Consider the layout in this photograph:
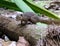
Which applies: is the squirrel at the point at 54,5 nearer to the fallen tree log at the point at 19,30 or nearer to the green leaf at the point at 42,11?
the green leaf at the point at 42,11

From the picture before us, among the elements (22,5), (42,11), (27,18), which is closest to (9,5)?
(22,5)

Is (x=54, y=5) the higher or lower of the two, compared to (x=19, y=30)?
lower

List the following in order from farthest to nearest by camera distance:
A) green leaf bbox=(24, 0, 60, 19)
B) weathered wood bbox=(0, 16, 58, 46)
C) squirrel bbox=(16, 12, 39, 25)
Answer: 1. green leaf bbox=(24, 0, 60, 19)
2. squirrel bbox=(16, 12, 39, 25)
3. weathered wood bbox=(0, 16, 58, 46)

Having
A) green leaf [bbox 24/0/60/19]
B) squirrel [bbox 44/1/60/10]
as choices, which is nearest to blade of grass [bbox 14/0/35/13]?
green leaf [bbox 24/0/60/19]

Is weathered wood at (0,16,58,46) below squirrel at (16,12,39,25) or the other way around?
below

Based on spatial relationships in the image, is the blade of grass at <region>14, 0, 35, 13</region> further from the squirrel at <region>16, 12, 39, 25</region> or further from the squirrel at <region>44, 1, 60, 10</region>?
A: the squirrel at <region>44, 1, 60, 10</region>

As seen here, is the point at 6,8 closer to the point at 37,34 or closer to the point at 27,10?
the point at 27,10

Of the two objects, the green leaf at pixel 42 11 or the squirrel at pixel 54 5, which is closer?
the green leaf at pixel 42 11

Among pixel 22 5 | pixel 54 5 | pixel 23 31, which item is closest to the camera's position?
pixel 23 31

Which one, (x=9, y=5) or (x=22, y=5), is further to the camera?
(x=9, y=5)

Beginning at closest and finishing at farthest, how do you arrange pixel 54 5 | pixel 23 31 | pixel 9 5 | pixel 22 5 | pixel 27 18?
1. pixel 23 31
2. pixel 27 18
3. pixel 22 5
4. pixel 9 5
5. pixel 54 5

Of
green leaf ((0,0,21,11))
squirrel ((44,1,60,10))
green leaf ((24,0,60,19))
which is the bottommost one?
squirrel ((44,1,60,10))

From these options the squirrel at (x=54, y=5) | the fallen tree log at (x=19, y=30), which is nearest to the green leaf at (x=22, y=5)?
the fallen tree log at (x=19, y=30)

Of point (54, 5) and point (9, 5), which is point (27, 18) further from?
point (54, 5)
